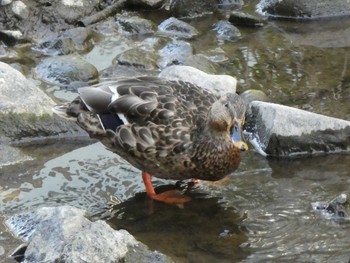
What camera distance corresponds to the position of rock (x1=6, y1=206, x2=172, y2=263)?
464 centimetres

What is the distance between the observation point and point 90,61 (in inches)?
323

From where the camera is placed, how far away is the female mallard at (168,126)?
5.54 m

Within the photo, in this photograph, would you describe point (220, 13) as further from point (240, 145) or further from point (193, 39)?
point (240, 145)

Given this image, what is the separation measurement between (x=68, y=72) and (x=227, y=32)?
1.97 m

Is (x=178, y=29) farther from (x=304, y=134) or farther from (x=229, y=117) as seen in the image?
(x=229, y=117)

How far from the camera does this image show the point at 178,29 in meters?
8.88

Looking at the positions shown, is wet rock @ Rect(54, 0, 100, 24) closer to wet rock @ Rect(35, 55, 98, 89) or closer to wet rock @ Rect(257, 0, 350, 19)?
wet rock @ Rect(35, 55, 98, 89)

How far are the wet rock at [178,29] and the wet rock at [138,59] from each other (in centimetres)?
70

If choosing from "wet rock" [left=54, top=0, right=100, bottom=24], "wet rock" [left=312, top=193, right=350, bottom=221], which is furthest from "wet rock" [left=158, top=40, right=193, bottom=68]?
"wet rock" [left=312, top=193, right=350, bottom=221]

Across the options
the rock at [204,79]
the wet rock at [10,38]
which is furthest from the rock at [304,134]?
the wet rock at [10,38]

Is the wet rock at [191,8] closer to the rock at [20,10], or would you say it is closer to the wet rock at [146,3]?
the wet rock at [146,3]

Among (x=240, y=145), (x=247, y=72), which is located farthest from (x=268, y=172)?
(x=247, y=72)

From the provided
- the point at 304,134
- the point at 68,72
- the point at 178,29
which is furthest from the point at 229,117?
the point at 178,29

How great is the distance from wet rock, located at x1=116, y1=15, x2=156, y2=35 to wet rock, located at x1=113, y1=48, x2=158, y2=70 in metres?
0.68
